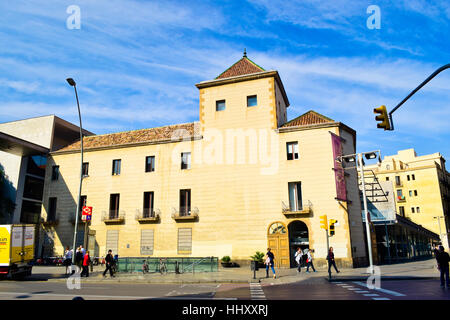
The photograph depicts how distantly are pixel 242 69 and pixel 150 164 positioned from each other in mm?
13404

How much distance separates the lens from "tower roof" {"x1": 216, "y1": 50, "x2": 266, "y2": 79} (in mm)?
32575

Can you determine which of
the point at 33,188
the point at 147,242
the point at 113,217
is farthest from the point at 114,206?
the point at 33,188

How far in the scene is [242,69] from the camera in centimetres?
3319

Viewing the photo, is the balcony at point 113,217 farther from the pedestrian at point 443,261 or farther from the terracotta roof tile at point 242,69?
the pedestrian at point 443,261

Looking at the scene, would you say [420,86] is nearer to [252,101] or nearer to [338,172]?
[338,172]

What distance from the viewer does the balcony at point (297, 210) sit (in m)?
27.2

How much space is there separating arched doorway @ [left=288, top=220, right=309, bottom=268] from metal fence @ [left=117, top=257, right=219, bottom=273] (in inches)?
294

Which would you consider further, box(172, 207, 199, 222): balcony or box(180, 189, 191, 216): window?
box(180, 189, 191, 216): window

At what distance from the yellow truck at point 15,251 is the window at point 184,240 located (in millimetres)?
12127

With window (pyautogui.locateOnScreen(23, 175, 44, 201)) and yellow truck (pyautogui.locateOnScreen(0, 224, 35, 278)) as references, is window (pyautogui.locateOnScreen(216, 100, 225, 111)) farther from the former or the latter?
window (pyautogui.locateOnScreen(23, 175, 44, 201))

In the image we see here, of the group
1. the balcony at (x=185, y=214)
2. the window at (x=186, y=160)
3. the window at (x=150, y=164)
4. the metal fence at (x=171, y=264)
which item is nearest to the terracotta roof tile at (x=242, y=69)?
the window at (x=186, y=160)

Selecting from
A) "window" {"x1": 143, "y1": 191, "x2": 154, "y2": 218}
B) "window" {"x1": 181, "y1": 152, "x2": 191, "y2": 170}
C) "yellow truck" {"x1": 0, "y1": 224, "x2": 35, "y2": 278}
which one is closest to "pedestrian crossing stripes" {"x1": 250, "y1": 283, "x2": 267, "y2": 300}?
"yellow truck" {"x1": 0, "y1": 224, "x2": 35, "y2": 278}

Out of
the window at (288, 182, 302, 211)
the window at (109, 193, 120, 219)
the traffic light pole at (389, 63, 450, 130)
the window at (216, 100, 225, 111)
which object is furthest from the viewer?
the window at (109, 193, 120, 219)
